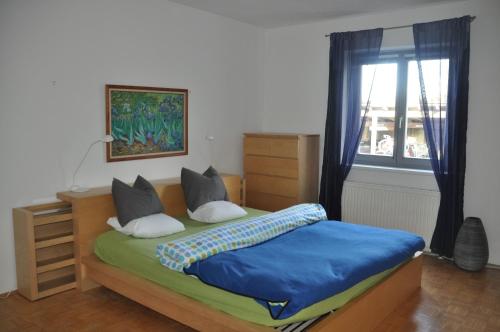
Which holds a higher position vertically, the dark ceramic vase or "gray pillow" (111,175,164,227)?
"gray pillow" (111,175,164,227)

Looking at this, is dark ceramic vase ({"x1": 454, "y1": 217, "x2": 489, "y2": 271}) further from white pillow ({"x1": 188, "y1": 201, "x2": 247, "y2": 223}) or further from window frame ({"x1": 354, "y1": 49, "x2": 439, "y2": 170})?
white pillow ({"x1": 188, "y1": 201, "x2": 247, "y2": 223})

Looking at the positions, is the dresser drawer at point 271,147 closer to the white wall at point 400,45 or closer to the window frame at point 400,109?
the white wall at point 400,45

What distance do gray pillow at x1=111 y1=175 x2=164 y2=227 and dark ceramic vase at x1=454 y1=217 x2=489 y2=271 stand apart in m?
2.90

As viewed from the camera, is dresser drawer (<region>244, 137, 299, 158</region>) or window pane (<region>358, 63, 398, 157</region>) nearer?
window pane (<region>358, 63, 398, 157</region>)

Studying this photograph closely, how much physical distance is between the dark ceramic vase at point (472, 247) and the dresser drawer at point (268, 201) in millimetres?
1810

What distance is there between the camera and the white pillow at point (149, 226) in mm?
3387

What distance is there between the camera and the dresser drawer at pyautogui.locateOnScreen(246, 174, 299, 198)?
5016 mm

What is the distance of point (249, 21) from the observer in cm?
529

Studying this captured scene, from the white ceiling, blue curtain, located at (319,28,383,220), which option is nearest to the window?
blue curtain, located at (319,28,383,220)

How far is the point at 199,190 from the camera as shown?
4098 mm

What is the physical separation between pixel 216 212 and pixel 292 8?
94.1 inches

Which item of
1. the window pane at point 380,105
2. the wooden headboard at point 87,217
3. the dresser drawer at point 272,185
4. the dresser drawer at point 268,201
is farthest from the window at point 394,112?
the wooden headboard at point 87,217

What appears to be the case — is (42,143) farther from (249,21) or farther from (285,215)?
(249,21)

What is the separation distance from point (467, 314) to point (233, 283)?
6.31ft
